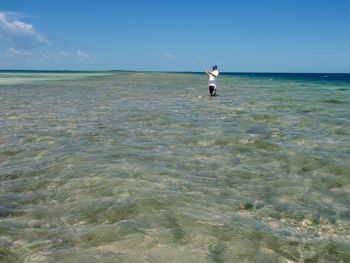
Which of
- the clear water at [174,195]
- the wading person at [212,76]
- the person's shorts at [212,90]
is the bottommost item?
the clear water at [174,195]

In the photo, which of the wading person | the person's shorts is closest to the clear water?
the wading person

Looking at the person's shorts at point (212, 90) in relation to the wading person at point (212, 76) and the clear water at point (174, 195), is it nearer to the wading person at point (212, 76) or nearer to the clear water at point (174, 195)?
the wading person at point (212, 76)

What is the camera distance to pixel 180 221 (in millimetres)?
6098

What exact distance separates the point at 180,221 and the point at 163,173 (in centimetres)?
263

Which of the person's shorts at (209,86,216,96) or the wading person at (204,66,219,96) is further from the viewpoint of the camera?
the person's shorts at (209,86,216,96)

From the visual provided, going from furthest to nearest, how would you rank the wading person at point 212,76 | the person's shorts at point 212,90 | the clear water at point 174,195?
the person's shorts at point 212,90 → the wading person at point 212,76 → the clear water at point 174,195

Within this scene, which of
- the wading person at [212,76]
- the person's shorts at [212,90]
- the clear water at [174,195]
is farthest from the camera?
the person's shorts at [212,90]

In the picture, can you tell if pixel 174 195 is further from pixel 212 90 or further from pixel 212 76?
pixel 212 90

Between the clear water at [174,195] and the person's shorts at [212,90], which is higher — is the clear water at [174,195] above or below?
below

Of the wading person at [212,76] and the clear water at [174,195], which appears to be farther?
the wading person at [212,76]

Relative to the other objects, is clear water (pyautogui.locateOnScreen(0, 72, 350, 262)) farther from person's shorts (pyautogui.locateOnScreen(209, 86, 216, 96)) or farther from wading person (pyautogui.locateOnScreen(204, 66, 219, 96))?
person's shorts (pyautogui.locateOnScreen(209, 86, 216, 96))

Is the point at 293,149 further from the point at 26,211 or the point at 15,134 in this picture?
the point at 15,134

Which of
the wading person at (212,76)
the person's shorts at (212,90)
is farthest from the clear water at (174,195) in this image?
the person's shorts at (212,90)

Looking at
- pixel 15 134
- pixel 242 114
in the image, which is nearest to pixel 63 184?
pixel 15 134
